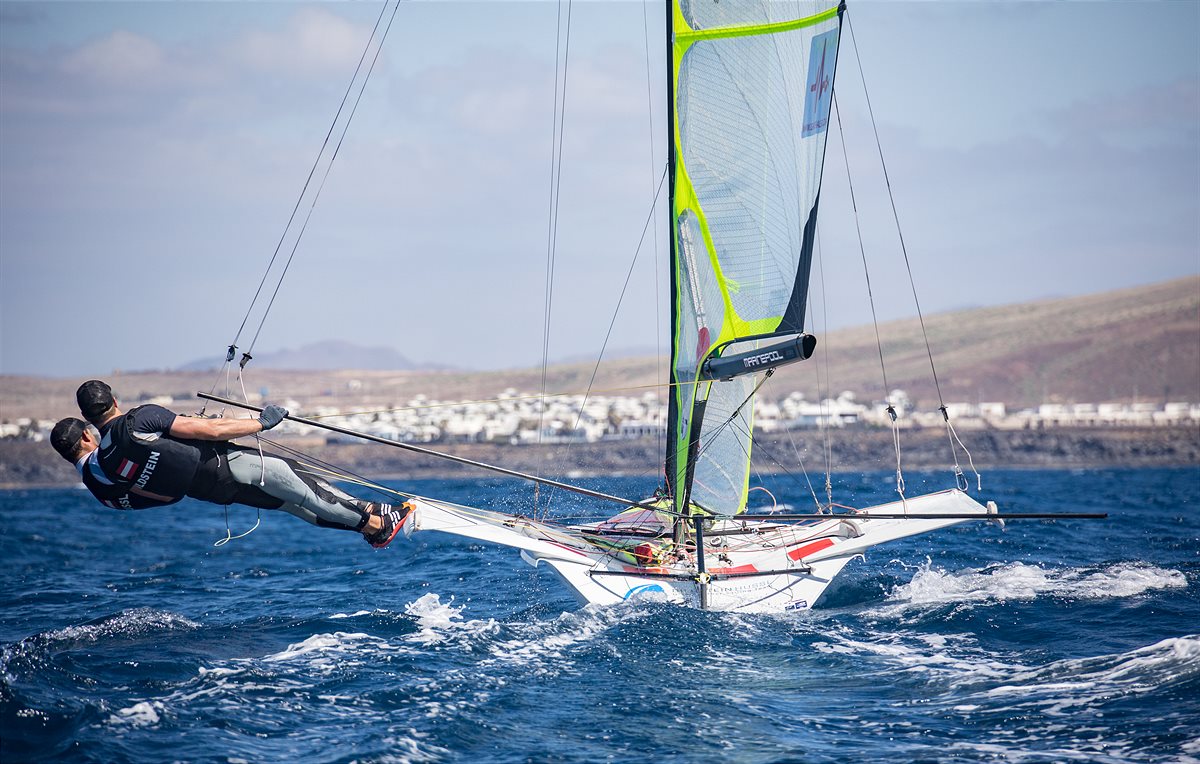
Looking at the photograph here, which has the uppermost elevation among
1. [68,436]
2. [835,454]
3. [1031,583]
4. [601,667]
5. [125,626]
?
[68,436]

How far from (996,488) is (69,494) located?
4383 centimetres

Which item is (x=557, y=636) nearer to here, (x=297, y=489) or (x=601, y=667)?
(x=601, y=667)

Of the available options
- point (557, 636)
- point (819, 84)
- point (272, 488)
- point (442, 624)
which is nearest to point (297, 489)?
point (272, 488)

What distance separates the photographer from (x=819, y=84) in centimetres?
1420

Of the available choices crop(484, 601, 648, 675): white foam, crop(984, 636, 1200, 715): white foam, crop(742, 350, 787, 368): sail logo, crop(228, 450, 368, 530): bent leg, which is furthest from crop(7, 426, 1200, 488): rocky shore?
crop(228, 450, 368, 530): bent leg

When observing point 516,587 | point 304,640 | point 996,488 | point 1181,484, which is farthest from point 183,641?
point 1181,484

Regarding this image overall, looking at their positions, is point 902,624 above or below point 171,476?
below

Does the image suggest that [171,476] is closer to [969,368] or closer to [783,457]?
[783,457]

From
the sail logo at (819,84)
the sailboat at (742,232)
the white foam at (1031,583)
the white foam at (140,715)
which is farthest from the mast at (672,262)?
the white foam at (140,715)

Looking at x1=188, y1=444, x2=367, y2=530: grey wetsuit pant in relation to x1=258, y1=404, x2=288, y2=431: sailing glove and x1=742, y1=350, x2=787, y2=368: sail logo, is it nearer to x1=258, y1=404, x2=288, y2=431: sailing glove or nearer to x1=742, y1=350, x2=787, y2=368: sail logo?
x1=258, y1=404, x2=288, y2=431: sailing glove

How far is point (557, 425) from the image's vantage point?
80.5 m

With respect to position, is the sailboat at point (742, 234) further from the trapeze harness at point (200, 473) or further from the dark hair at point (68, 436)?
the dark hair at point (68, 436)

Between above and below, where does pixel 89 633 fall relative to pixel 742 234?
below

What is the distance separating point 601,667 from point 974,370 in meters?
104
